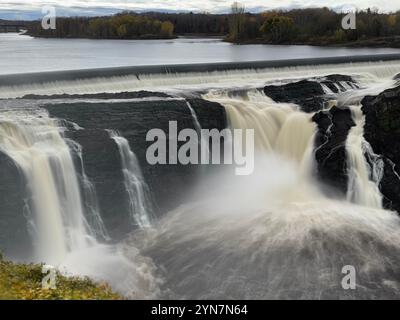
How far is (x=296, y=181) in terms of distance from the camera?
63.8ft

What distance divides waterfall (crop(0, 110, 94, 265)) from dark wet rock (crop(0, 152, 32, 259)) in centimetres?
23

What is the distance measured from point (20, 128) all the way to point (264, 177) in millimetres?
9163

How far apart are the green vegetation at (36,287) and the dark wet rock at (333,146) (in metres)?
11.0

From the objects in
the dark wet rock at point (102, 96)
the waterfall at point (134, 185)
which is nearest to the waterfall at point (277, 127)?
the dark wet rock at point (102, 96)

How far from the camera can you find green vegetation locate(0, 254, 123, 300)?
8.61 metres

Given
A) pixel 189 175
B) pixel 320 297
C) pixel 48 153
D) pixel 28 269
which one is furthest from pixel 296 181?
pixel 28 269

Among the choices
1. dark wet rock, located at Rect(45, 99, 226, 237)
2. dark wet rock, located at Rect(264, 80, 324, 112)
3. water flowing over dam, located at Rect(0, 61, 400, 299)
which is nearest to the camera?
water flowing over dam, located at Rect(0, 61, 400, 299)

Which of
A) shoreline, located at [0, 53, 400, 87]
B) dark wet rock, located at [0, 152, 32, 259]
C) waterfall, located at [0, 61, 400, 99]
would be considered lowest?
dark wet rock, located at [0, 152, 32, 259]

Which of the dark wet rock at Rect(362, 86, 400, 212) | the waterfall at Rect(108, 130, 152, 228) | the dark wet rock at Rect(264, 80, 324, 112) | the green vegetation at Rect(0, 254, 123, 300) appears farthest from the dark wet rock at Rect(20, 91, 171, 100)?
the green vegetation at Rect(0, 254, 123, 300)

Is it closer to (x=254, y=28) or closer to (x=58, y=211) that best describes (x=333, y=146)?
(x=58, y=211)

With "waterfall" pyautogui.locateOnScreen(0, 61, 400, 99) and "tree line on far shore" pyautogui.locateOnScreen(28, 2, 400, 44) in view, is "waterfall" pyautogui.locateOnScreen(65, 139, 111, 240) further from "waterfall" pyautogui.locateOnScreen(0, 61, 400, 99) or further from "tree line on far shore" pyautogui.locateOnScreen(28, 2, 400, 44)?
"tree line on far shore" pyautogui.locateOnScreen(28, 2, 400, 44)

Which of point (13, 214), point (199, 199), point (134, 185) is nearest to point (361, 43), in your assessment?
point (199, 199)

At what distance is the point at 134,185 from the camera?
55.1ft
